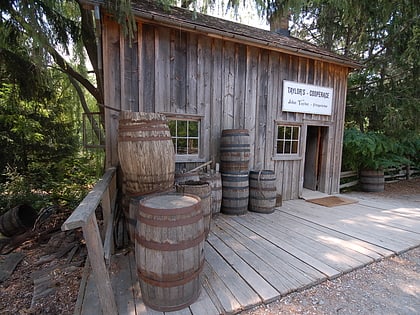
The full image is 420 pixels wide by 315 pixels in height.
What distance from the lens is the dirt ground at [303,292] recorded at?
1.81m

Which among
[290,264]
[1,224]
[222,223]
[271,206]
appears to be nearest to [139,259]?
[290,264]

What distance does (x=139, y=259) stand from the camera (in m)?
1.68

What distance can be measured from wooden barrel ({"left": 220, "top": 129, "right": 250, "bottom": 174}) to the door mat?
80.6 inches

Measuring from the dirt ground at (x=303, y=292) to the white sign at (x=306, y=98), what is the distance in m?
3.10

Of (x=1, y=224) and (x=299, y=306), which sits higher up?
(x=299, y=306)

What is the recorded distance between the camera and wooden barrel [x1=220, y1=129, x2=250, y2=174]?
3.85 m

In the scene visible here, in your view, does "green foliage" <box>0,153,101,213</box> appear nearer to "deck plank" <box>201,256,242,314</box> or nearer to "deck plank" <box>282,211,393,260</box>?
"deck plank" <box>201,256,242,314</box>

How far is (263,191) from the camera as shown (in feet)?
13.1

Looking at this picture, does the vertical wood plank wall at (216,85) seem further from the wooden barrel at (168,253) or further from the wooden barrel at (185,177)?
the wooden barrel at (168,253)

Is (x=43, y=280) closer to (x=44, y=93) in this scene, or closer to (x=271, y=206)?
(x=271, y=206)

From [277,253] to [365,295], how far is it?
85 cm

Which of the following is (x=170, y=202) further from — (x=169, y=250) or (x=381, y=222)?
(x=381, y=222)

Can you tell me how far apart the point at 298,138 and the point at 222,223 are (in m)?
2.75

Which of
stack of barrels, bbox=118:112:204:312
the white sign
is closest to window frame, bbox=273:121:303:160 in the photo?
the white sign
